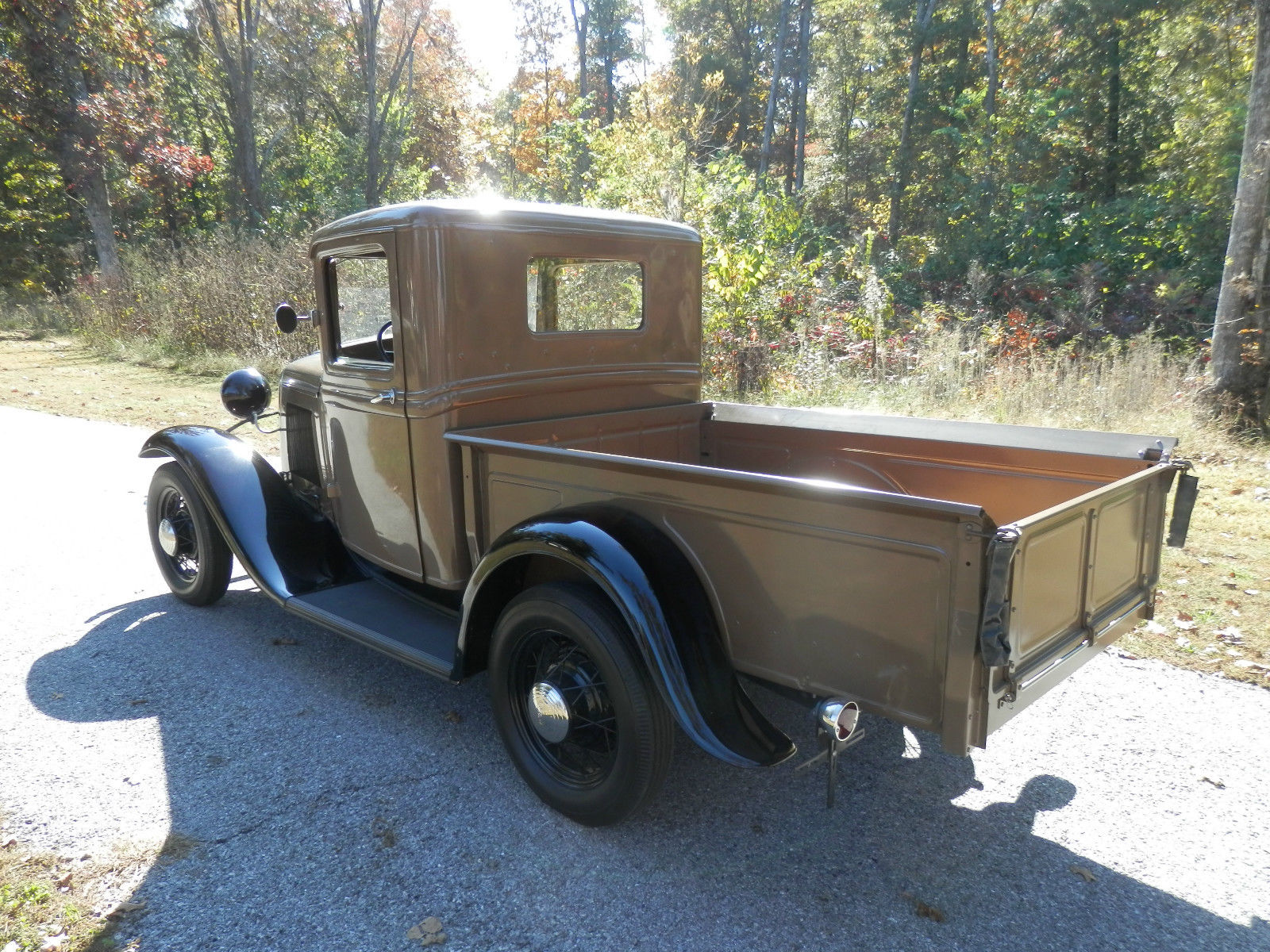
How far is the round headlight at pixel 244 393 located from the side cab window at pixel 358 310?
1.11 m

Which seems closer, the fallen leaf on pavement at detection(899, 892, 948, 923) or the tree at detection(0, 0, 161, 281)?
the fallen leaf on pavement at detection(899, 892, 948, 923)

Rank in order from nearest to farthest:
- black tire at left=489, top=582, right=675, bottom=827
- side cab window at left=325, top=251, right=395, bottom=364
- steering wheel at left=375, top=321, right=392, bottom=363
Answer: black tire at left=489, top=582, right=675, bottom=827 < side cab window at left=325, top=251, right=395, bottom=364 < steering wheel at left=375, top=321, right=392, bottom=363

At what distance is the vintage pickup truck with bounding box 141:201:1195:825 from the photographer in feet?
7.23

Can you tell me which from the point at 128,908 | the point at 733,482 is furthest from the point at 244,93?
the point at 733,482

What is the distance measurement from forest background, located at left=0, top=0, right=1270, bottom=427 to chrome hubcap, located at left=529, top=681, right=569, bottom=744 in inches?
254

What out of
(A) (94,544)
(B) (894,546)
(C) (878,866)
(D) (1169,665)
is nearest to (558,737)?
(C) (878,866)

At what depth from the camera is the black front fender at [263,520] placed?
395cm

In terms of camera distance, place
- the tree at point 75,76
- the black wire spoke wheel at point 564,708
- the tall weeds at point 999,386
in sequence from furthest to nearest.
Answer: the tree at point 75,76 < the tall weeds at point 999,386 < the black wire spoke wheel at point 564,708

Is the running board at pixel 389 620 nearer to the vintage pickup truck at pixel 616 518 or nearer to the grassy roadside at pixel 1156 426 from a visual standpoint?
the vintage pickup truck at pixel 616 518

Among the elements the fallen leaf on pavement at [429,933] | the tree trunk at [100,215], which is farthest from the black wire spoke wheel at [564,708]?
the tree trunk at [100,215]

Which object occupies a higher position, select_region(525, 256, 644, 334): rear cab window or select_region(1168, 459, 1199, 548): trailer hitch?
select_region(525, 256, 644, 334): rear cab window

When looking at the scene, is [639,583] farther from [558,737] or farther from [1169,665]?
[1169,665]

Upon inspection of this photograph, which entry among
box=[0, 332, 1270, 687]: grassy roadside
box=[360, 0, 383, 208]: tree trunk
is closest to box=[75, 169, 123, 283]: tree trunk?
box=[0, 332, 1270, 687]: grassy roadside

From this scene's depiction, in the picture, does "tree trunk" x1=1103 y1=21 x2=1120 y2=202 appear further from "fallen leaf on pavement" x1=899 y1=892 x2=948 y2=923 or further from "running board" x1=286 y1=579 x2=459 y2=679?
"fallen leaf on pavement" x1=899 y1=892 x2=948 y2=923
